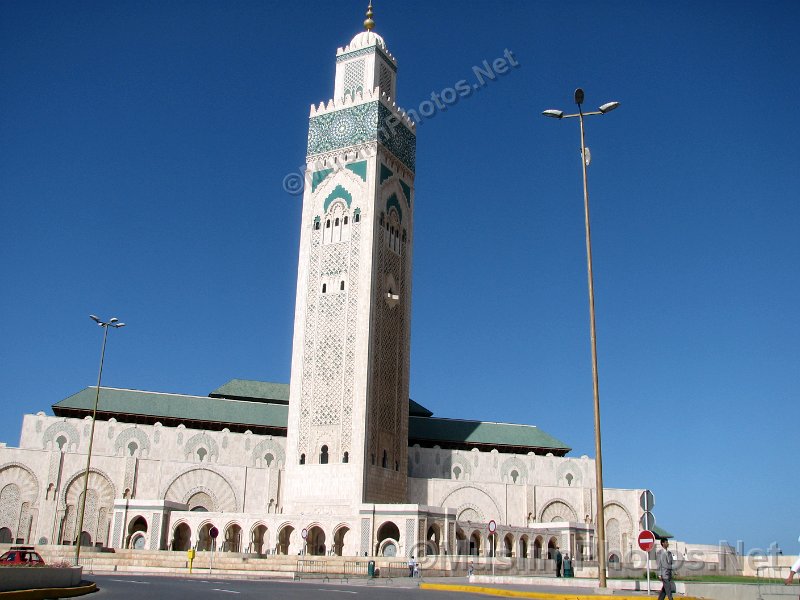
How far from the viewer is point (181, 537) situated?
1644 inches

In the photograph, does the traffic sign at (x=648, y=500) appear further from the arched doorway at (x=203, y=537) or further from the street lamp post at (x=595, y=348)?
the arched doorway at (x=203, y=537)

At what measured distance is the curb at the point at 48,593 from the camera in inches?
518

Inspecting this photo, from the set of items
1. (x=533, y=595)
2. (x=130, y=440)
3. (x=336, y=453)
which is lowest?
(x=533, y=595)

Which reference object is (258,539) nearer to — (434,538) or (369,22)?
(434,538)

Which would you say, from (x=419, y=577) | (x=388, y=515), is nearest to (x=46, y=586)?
(x=419, y=577)

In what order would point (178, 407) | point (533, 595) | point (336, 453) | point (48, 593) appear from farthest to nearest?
1. point (178, 407)
2. point (336, 453)
3. point (533, 595)
4. point (48, 593)

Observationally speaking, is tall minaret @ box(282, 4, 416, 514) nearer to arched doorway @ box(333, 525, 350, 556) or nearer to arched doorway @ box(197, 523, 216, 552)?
arched doorway @ box(333, 525, 350, 556)

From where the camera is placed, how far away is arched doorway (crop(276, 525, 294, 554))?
39.6m

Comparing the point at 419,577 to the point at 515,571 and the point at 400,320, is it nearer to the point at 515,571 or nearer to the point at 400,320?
the point at 515,571

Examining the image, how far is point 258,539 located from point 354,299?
12357 mm

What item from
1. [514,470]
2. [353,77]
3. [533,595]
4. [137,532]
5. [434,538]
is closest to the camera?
[533,595]

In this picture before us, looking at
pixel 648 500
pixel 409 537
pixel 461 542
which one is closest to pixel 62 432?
pixel 409 537

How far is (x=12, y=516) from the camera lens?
4153cm

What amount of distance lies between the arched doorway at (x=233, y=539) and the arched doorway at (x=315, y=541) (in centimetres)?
336
